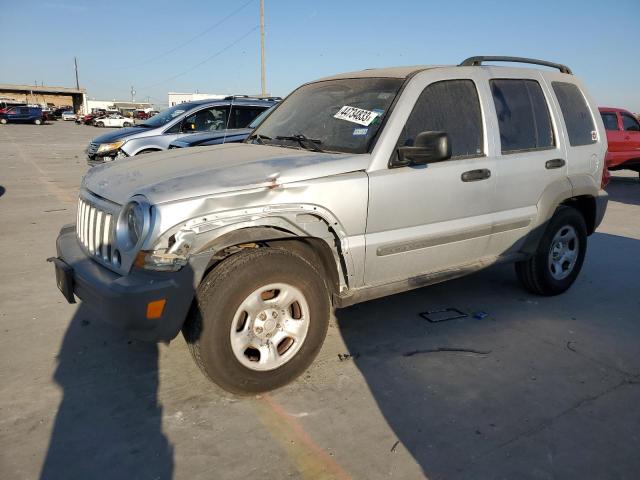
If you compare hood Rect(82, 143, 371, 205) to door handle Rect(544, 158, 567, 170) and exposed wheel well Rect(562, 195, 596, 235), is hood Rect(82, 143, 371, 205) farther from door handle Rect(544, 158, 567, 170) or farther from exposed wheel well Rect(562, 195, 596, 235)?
exposed wheel well Rect(562, 195, 596, 235)

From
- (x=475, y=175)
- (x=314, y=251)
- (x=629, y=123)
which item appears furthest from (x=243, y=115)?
(x=629, y=123)

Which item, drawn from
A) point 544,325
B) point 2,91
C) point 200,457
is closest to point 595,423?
point 544,325

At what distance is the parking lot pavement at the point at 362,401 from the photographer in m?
2.39

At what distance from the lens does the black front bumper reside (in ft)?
8.16

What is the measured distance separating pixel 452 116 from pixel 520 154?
712 mm

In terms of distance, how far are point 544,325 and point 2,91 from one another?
94003 millimetres

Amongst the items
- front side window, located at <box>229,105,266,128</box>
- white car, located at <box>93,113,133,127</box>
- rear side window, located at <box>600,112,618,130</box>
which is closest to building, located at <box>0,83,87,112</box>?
white car, located at <box>93,113,133,127</box>

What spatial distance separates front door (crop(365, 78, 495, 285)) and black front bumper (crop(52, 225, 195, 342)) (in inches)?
47.5

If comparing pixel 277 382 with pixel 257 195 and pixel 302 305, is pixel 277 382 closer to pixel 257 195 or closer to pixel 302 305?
pixel 302 305

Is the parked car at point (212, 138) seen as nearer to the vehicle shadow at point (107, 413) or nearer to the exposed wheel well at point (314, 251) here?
the vehicle shadow at point (107, 413)

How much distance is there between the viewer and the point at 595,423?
8.92 feet

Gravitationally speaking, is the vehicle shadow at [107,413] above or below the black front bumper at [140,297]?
below

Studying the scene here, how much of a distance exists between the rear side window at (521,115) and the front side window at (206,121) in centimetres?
680

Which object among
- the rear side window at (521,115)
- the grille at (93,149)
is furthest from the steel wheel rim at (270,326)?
the grille at (93,149)
